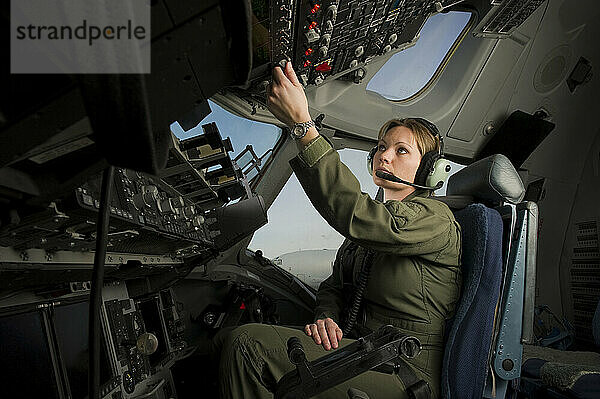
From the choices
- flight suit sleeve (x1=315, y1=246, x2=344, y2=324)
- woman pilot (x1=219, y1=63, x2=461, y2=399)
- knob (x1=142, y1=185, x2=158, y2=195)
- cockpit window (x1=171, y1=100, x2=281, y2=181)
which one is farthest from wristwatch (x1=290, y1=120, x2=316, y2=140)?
cockpit window (x1=171, y1=100, x2=281, y2=181)

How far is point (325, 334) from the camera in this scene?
1286 mm

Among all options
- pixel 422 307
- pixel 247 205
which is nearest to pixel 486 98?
pixel 247 205

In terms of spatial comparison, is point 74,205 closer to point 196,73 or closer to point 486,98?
point 196,73

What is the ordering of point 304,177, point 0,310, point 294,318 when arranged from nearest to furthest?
point 0,310, point 304,177, point 294,318

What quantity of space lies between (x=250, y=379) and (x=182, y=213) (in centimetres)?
62

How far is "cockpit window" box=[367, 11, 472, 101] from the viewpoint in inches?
129

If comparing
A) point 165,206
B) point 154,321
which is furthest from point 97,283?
point 154,321

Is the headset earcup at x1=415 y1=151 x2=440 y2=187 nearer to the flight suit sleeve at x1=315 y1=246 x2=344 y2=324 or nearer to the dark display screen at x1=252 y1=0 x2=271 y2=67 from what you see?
the flight suit sleeve at x1=315 y1=246 x2=344 y2=324

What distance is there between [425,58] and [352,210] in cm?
269

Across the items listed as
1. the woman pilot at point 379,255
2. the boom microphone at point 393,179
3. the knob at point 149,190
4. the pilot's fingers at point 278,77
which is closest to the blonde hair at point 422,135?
the woman pilot at point 379,255

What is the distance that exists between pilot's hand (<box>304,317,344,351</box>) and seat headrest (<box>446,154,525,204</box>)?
812mm

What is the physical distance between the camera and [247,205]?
2.38 meters

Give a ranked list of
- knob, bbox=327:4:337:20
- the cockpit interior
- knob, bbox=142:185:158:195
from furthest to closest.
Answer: knob, bbox=327:4:337:20 → knob, bbox=142:185:158:195 → the cockpit interior

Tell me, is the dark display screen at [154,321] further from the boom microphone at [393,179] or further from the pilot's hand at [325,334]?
the boom microphone at [393,179]
